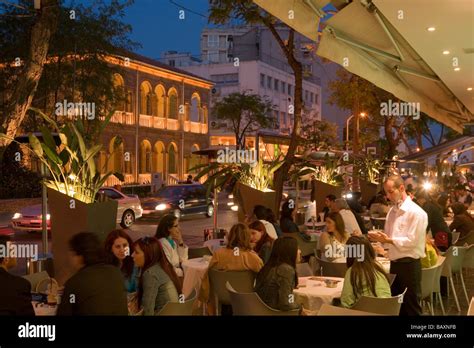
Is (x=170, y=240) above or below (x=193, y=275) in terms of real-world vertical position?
above

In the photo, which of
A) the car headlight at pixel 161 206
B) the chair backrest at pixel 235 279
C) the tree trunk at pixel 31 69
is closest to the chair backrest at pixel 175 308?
the chair backrest at pixel 235 279

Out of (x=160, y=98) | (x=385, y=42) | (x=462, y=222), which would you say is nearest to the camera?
(x=385, y=42)

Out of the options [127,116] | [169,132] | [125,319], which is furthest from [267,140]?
[125,319]

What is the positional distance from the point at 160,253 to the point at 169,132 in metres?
43.2

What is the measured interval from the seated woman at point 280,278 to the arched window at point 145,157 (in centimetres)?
4020

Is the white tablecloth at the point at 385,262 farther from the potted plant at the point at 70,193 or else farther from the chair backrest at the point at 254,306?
the potted plant at the point at 70,193

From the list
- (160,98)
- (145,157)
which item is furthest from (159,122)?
(145,157)

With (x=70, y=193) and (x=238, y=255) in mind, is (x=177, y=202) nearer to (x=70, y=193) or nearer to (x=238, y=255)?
(x=70, y=193)

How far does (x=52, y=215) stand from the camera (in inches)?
314

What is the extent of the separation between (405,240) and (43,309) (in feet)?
12.2

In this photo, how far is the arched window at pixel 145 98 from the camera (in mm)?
45656

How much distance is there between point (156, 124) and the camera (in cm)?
4719

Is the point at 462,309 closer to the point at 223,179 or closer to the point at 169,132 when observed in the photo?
the point at 223,179

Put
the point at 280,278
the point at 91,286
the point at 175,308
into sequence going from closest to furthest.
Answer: the point at 91,286
the point at 175,308
the point at 280,278
